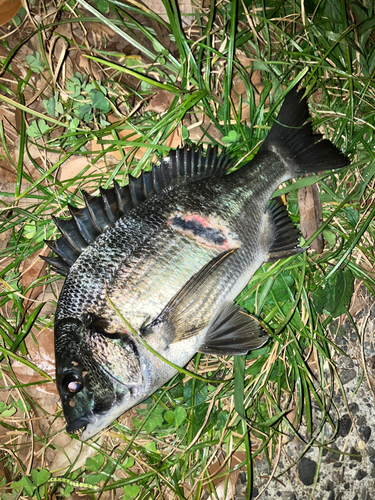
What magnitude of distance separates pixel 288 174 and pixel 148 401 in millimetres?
1872

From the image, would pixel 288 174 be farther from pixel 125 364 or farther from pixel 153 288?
pixel 125 364

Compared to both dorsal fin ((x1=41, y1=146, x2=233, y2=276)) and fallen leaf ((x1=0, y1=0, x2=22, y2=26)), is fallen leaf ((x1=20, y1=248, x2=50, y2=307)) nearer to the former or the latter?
dorsal fin ((x1=41, y1=146, x2=233, y2=276))

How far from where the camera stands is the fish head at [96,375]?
1.96 meters

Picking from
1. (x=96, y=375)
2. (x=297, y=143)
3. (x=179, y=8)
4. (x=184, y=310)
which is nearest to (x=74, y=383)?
(x=96, y=375)

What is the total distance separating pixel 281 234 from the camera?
8.04 ft

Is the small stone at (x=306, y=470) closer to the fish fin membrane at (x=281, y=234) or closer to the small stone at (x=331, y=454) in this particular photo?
the small stone at (x=331, y=454)

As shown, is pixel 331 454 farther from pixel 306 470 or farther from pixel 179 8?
pixel 179 8

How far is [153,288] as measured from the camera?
2.05 metres

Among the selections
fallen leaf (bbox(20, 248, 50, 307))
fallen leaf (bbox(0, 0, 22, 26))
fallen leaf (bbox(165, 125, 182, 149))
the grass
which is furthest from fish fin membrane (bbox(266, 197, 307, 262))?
fallen leaf (bbox(0, 0, 22, 26))

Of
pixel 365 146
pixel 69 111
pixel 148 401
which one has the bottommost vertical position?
pixel 148 401

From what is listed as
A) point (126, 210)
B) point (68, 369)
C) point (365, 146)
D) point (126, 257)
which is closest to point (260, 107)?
point (365, 146)

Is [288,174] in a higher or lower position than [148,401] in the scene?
higher

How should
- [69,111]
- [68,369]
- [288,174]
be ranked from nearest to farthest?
[68,369]
[288,174]
[69,111]

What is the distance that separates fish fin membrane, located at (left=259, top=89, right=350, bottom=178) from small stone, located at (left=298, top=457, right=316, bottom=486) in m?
2.06
